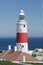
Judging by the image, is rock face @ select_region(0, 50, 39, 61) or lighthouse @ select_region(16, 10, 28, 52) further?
lighthouse @ select_region(16, 10, 28, 52)

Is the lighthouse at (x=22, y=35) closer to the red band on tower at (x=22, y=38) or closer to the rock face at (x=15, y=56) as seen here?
the red band on tower at (x=22, y=38)

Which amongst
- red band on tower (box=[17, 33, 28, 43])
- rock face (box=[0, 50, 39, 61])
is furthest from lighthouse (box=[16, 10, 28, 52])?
rock face (box=[0, 50, 39, 61])

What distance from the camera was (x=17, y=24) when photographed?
34125mm

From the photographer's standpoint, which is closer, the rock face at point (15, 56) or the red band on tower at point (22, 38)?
the rock face at point (15, 56)

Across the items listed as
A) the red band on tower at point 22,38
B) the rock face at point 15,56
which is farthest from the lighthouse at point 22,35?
the rock face at point 15,56

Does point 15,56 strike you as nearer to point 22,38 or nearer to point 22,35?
point 22,38

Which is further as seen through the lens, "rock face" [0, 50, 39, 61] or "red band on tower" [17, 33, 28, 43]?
"red band on tower" [17, 33, 28, 43]

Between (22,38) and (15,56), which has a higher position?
(22,38)

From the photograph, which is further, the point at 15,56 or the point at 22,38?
the point at 22,38

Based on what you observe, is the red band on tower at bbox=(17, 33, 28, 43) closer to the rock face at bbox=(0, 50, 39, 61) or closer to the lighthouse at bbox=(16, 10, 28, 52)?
the lighthouse at bbox=(16, 10, 28, 52)

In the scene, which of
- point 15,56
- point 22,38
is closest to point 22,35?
point 22,38

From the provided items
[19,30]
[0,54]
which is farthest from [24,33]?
[0,54]

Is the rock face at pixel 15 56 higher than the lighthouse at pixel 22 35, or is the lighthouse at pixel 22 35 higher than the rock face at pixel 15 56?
the lighthouse at pixel 22 35

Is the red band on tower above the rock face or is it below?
above
